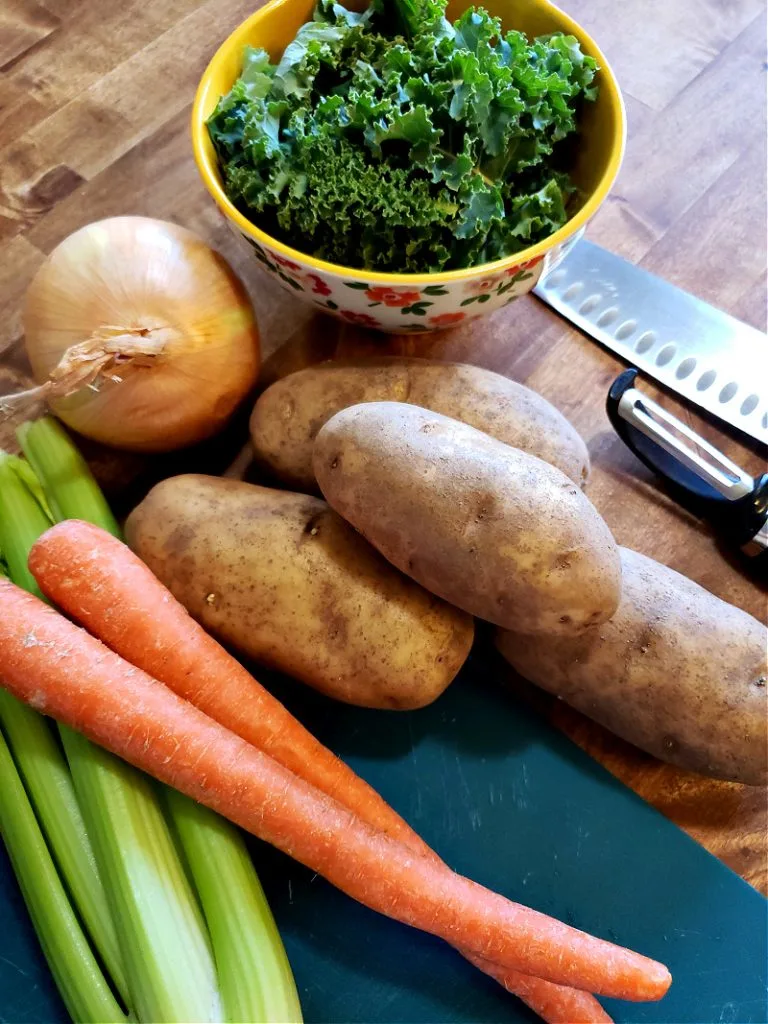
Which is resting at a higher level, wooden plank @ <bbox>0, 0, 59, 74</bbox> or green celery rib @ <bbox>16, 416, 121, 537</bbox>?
wooden plank @ <bbox>0, 0, 59, 74</bbox>

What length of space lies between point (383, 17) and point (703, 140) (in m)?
0.61

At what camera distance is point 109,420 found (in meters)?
1.01

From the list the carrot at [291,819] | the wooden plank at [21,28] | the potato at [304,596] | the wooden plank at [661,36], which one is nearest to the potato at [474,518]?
the potato at [304,596]

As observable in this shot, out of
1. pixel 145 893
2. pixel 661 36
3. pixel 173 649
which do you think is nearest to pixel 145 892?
pixel 145 893

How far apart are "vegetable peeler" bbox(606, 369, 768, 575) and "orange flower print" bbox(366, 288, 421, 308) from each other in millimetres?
326

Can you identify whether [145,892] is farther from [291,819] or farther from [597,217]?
[597,217]

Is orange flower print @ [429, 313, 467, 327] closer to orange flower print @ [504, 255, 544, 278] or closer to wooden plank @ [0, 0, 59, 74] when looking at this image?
orange flower print @ [504, 255, 544, 278]

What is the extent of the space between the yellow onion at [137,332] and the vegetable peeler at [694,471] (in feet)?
1.71

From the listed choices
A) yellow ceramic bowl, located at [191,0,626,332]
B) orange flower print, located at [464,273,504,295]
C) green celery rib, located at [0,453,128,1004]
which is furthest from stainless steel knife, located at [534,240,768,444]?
green celery rib, located at [0,453,128,1004]

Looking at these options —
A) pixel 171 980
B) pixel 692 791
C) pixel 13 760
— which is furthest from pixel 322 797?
pixel 692 791

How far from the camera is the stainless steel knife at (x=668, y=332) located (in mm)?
1114

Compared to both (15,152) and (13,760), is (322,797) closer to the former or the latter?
(13,760)

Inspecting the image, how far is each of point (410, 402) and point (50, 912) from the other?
0.73 meters

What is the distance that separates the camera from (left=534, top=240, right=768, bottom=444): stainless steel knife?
1.11 metres
